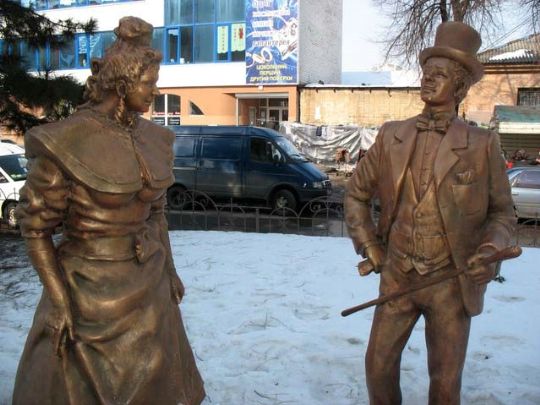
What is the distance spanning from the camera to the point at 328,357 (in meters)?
4.59

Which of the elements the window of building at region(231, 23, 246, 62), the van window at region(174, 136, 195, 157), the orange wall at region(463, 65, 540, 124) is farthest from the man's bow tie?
the window of building at region(231, 23, 246, 62)

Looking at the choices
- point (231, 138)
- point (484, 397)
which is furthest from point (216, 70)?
point (484, 397)

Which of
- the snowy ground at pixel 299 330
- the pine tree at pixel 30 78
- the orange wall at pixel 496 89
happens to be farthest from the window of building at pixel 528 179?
the orange wall at pixel 496 89

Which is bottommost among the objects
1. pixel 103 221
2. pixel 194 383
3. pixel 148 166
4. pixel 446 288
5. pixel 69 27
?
pixel 194 383

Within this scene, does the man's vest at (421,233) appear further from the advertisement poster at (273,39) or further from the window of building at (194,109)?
the window of building at (194,109)

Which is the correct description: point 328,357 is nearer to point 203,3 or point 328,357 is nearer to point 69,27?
point 69,27

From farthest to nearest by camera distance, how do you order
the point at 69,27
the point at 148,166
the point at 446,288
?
1. the point at 69,27
2. the point at 446,288
3. the point at 148,166

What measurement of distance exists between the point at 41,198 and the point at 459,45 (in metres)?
1.95

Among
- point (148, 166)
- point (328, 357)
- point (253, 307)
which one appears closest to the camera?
point (148, 166)

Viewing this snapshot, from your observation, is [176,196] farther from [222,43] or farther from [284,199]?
[222,43]

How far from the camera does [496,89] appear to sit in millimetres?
23578

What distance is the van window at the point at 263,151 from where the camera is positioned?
12781mm

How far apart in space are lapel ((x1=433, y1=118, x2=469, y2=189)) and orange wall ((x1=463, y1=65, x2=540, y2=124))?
862 inches

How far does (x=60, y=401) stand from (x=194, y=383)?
689 mm
